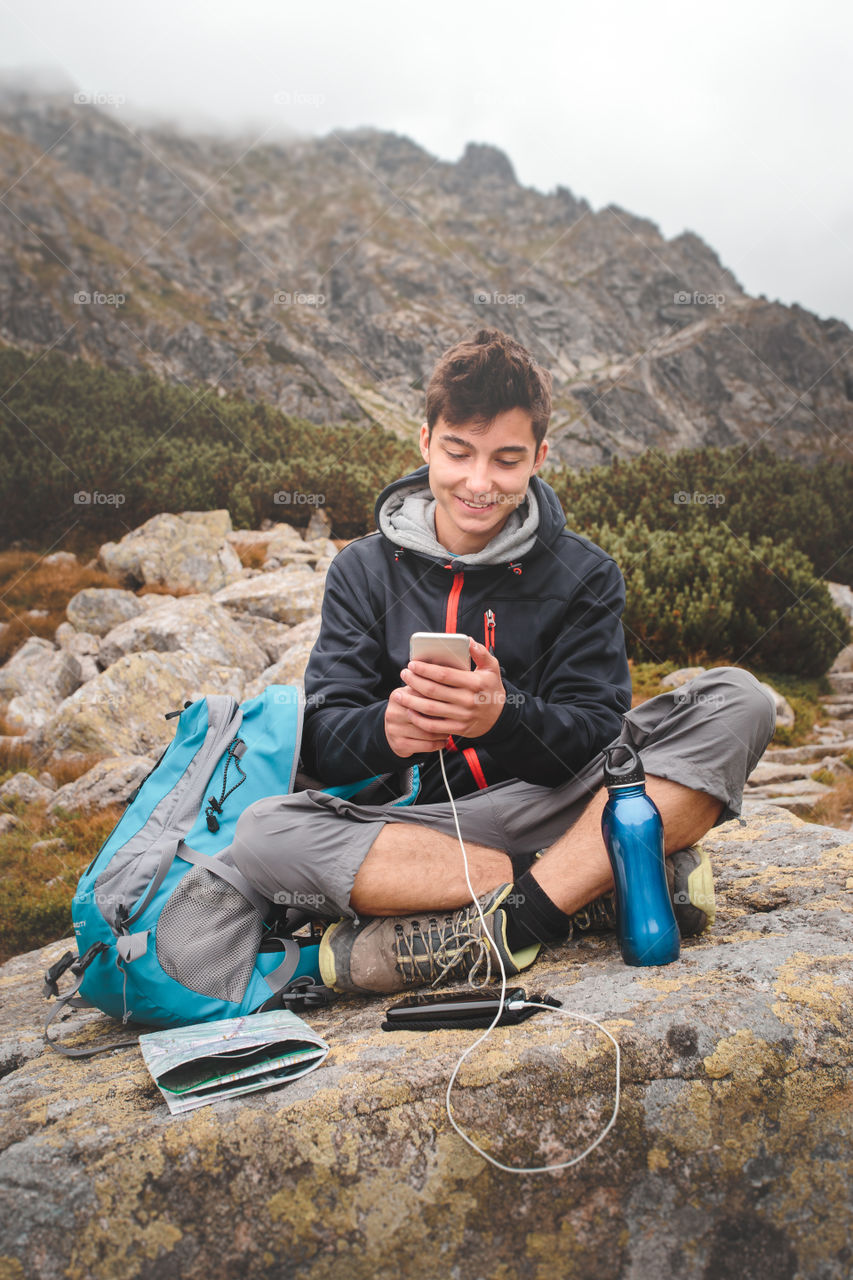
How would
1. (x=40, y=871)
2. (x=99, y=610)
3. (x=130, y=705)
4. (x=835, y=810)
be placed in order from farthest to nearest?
(x=99, y=610), (x=130, y=705), (x=835, y=810), (x=40, y=871)

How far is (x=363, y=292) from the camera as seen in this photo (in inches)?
3172

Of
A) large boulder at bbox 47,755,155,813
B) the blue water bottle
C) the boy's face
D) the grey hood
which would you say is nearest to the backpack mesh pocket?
the blue water bottle

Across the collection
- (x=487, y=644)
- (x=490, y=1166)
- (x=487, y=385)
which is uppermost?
(x=487, y=385)

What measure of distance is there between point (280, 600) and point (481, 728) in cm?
664

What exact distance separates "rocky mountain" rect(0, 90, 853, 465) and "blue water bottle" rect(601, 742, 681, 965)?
76.2ft

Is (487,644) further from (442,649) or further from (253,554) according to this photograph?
(253,554)

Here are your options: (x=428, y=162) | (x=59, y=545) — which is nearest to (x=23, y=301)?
(x=59, y=545)

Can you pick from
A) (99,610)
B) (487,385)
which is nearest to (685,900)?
(487,385)

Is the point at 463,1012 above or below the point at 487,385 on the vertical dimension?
below

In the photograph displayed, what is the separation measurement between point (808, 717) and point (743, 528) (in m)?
3.66

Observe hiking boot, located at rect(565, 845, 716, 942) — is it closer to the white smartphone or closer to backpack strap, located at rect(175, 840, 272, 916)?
the white smartphone

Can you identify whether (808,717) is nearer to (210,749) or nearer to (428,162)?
(210,749)

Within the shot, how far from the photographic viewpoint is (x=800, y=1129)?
5.07ft

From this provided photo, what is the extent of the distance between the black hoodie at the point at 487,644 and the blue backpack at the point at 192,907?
19 cm
